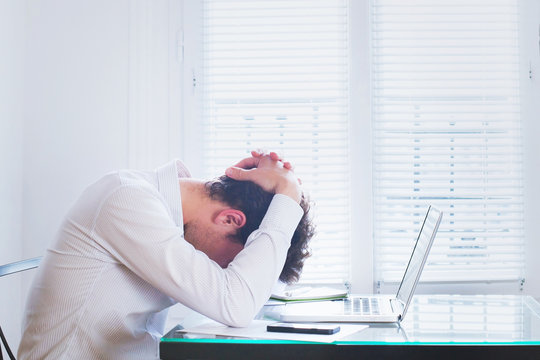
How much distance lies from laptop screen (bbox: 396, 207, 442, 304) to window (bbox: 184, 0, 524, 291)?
64 centimetres

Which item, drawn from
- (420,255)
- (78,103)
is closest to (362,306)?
(420,255)

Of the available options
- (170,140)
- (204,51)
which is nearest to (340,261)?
(170,140)

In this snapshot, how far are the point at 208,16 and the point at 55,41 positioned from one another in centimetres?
57

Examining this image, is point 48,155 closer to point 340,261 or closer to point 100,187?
point 100,187

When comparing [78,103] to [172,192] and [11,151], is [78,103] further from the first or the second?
[172,192]

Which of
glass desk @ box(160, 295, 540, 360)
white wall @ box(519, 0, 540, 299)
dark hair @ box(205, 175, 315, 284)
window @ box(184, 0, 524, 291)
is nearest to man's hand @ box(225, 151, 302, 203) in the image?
dark hair @ box(205, 175, 315, 284)

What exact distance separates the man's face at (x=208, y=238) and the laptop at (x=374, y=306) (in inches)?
8.3

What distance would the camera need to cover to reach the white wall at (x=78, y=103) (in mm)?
2207

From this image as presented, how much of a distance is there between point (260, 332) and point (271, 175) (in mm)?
428

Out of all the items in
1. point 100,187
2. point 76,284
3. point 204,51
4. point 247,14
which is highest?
point 247,14

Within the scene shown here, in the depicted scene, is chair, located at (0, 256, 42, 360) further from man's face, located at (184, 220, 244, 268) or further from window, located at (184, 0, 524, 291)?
window, located at (184, 0, 524, 291)

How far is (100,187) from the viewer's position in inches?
53.6

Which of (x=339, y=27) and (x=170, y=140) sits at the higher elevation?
(x=339, y=27)

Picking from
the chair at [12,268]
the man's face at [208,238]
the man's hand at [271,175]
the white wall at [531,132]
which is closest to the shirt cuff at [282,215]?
the man's hand at [271,175]
